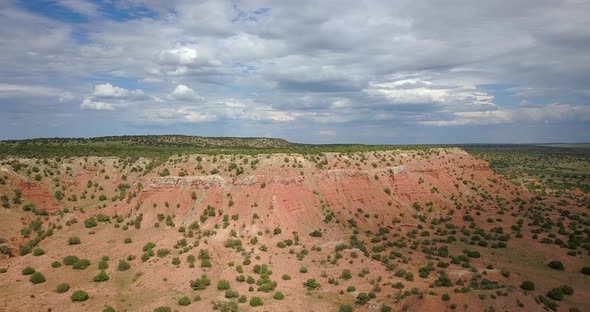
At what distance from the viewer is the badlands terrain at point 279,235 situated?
31.7 metres

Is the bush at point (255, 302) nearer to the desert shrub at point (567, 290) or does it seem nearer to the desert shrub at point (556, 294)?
the desert shrub at point (556, 294)

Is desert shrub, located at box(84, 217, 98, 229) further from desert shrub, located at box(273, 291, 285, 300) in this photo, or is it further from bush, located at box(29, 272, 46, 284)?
desert shrub, located at box(273, 291, 285, 300)

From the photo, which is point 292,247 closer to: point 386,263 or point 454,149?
point 386,263

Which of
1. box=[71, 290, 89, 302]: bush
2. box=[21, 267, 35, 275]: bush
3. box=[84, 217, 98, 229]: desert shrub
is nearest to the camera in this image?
box=[71, 290, 89, 302]: bush

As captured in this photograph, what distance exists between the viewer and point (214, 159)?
51906 millimetres

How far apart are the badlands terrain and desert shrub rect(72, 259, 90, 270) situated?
0.14 metres

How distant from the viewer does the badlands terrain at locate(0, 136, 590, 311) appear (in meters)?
31.7

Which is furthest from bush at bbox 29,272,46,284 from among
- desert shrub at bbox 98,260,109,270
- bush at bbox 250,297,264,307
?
bush at bbox 250,297,264,307

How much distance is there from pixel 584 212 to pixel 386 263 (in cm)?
4087

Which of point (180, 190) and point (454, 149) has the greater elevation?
point (454, 149)

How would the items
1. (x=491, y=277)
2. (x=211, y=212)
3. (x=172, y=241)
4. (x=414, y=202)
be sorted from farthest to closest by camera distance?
(x=414, y=202), (x=211, y=212), (x=172, y=241), (x=491, y=277)

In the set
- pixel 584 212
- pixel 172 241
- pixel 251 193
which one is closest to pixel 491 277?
pixel 251 193

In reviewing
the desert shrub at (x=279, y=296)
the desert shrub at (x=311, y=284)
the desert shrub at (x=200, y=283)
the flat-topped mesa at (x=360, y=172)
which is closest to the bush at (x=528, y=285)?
the desert shrub at (x=311, y=284)

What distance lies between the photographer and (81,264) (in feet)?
121
